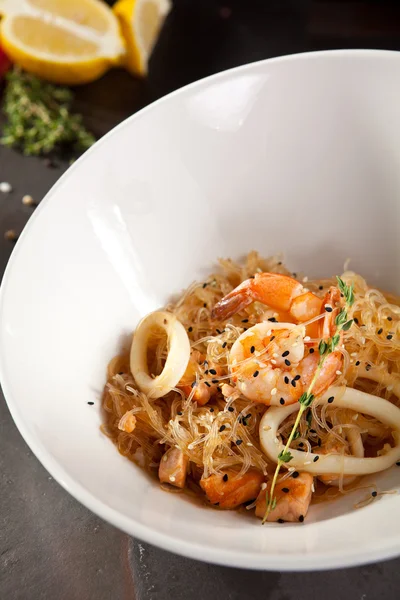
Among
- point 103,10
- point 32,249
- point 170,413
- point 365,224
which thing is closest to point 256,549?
point 170,413

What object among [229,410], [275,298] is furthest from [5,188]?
[229,410]

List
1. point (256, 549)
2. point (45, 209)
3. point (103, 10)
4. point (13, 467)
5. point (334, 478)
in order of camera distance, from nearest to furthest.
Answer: point (256, 549), point (334, 478), point (45, 209), point (13, 467), point (103, 10)

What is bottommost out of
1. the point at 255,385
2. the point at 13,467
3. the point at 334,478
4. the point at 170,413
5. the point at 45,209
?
the point at 13,467

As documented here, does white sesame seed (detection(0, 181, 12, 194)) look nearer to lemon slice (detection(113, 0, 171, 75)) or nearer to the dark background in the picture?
the dark background

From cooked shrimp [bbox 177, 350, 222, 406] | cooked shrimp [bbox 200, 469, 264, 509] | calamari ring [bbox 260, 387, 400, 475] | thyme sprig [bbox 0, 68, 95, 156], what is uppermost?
calamari ring [bbox 260, 387, 400, 475]

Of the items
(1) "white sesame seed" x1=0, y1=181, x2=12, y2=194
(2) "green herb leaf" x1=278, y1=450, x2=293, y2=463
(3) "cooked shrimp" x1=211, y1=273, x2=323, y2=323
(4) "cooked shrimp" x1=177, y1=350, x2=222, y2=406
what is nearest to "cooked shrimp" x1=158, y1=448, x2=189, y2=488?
(4) "cooked shrimp" x1=177, y1=350, x2=222, y2=406

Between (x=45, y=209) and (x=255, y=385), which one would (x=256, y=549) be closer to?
(x=255, y=385)
